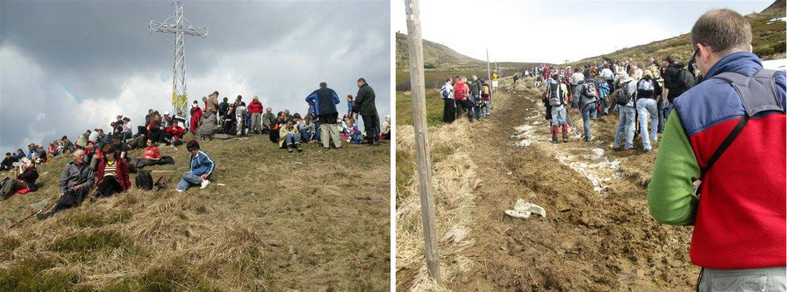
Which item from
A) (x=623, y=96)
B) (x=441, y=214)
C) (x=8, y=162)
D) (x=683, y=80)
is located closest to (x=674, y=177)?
(x=441, y=214)

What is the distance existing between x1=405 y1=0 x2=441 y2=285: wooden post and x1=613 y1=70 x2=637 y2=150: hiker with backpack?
6.20 meters

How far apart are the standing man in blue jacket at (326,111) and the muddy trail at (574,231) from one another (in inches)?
182

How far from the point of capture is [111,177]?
10570mm

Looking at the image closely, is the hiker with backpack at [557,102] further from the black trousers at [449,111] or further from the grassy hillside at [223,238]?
Answer: the black trousers at [449,111]

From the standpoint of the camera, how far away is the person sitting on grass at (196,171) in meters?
10.7

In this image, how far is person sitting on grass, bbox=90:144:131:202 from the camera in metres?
10.5

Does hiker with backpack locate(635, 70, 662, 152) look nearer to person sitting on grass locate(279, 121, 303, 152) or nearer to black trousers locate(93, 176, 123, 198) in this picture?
person sitting on grass locate(279, 121, 303, 152)

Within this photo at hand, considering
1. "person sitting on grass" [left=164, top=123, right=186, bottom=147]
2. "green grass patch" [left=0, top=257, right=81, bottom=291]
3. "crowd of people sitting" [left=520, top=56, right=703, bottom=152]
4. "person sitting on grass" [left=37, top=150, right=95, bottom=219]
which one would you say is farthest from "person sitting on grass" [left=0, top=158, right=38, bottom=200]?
"crowd of people sitting" [left=520, top=56, right=703, bottom=152]

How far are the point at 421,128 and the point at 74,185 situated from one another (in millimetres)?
9709

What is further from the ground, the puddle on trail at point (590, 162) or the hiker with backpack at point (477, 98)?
the hiker with backpack at point (477, 98)

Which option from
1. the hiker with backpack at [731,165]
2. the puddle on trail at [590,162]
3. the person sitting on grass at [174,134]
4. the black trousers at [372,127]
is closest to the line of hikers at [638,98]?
the puddle on trail at [590,162]

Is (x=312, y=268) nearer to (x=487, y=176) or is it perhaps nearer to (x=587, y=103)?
(x=487, y=176)

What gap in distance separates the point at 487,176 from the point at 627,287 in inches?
177

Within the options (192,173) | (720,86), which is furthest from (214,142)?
(720,86)
